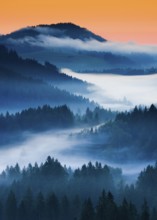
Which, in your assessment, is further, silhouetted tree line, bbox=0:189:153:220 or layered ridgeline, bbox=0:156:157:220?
silhouetted tree line, bbox=0:189:153:220

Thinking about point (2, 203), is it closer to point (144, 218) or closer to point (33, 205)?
point (33, 205)

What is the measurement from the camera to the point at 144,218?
143 meters

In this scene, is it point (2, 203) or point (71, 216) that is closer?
point (71, 216)

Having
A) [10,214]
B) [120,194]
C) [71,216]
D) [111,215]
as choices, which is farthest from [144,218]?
[120,194]

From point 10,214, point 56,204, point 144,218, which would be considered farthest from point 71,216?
point 144,218

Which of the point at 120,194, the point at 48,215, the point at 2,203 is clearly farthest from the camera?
the point at 120,194

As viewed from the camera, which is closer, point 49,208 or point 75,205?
point 49,208

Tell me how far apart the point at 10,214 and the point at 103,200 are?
A: 27.0m

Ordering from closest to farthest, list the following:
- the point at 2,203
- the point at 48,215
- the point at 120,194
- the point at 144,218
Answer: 1. the point at 144,218
2. the point at 48,215
3. the point at 2,203
4. the point at 120,194

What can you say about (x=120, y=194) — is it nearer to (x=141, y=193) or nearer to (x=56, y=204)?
(x=141, y=193)

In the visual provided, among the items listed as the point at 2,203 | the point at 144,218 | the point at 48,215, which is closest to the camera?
the point at 144,218

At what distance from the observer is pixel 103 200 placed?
151625mm

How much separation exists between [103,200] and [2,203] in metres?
36.0

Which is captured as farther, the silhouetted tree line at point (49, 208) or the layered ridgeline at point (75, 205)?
the silhouetted tree line at point (49, 208)
